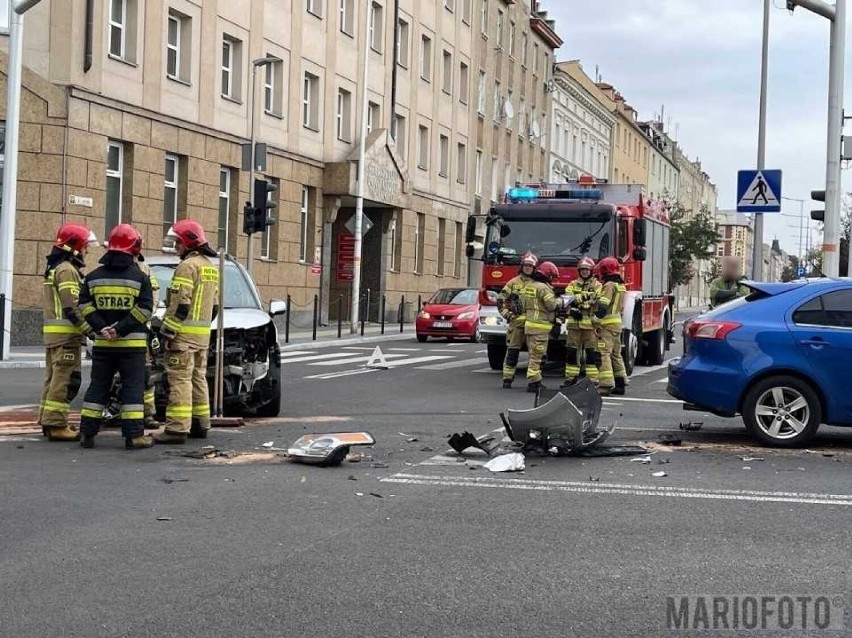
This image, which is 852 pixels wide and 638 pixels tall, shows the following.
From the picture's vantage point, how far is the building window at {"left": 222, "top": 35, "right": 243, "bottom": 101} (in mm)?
29594

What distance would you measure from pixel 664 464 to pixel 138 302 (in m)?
4.43

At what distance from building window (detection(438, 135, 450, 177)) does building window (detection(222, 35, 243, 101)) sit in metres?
15.9

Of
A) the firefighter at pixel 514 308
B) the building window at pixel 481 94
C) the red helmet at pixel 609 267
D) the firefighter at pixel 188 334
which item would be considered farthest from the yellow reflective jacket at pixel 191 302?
the building window at pixel 481 94

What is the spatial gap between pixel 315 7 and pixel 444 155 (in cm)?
1256

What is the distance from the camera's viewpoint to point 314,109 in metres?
34.4

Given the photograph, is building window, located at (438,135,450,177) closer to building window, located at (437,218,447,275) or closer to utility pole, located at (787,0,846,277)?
building window, located at (437,218,447,275)

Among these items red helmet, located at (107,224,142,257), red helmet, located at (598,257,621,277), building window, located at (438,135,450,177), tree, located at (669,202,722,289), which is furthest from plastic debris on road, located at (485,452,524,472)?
tree, located at (669,202,722,289)

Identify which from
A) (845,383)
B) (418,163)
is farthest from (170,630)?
(418,163)

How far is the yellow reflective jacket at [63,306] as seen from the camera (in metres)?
9.91

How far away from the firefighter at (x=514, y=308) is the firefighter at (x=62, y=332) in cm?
709

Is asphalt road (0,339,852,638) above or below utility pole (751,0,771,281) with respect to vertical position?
below

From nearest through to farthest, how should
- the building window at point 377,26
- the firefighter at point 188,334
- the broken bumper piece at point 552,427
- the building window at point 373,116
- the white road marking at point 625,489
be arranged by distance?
the white road marking at point 625,489, the broken bumper piece at point 552,427, the firefighter at point 188,334, the building window at point 377,26, the building window at point 373,116

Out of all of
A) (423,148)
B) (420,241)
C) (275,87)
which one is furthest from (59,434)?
(423,148)

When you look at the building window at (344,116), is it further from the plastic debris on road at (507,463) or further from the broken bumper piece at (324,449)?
the plastic debris on road at (507,463)
